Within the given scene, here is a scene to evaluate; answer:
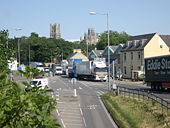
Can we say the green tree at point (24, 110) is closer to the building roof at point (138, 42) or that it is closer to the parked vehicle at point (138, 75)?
the parked vehicle at point (138, 75)

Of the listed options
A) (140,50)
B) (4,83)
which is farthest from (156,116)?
(140,50)

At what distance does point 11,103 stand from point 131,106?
24097mm

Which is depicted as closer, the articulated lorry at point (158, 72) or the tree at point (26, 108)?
the tree at point (26, 108)

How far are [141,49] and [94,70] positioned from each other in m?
11.6

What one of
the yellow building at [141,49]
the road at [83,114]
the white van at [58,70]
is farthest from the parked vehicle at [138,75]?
the white van at [58,70]

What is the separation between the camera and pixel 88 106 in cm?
3178

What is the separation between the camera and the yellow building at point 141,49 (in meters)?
69.3

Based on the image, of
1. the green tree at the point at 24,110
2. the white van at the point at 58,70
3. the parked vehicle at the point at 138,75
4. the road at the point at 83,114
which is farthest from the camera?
the white van at the point at 58,70

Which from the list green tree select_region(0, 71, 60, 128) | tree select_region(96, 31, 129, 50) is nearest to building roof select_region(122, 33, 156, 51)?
tree select_region(96, 31, 129, 50)

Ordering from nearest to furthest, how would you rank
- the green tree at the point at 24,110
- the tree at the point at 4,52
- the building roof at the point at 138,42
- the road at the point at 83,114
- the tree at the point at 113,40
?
the green tree at the point at 24,110 → the tree at the point at 4,52 → the road at the point at 83,114 → the building roof at the point at 138,42 → the tree at the point at 113,40

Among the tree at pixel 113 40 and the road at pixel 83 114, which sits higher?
the tree at pixel 113 40

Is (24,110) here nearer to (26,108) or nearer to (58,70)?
(26,108)

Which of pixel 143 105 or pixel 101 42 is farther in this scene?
pixel 101 42

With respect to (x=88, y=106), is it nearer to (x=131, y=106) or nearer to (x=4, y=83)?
(x=131, y=106)
